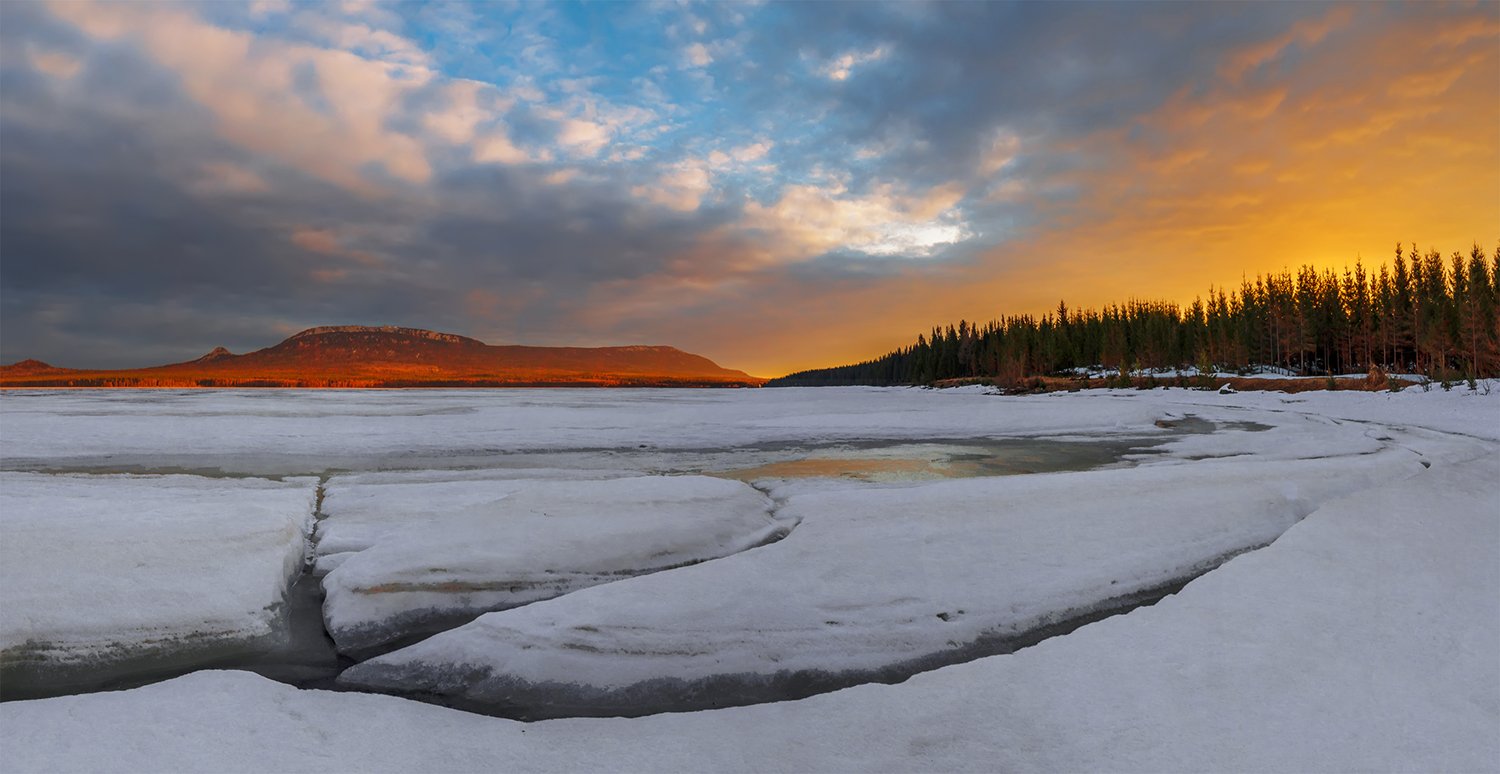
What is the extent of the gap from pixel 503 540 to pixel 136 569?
2692 mm

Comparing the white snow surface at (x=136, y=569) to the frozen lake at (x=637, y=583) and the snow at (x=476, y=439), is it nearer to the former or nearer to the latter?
the frozen lake at (x=637, y=583)

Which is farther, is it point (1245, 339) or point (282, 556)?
point (1245, 339)

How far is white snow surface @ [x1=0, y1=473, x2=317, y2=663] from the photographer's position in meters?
4.33

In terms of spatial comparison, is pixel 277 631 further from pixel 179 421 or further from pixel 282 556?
pixel 179 421

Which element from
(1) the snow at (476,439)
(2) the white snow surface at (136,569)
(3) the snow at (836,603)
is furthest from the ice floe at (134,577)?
(1) the snow at (476,439)

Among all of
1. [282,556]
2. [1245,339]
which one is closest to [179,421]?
[282,556]

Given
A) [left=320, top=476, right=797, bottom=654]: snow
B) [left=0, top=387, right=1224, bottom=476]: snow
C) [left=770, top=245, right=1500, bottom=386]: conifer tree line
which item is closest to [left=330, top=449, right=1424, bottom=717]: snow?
[left=320, top=476, right=797, bottom=654]: snow

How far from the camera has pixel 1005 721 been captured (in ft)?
10.5

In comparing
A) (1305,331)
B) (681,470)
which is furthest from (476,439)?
(1305,331)

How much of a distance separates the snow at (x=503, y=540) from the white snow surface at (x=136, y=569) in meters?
0.50

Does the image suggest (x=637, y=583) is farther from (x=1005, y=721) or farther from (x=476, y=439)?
(x=476, y=439)

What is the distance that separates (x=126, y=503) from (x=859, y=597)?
778 cm

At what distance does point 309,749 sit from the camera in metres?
2.95

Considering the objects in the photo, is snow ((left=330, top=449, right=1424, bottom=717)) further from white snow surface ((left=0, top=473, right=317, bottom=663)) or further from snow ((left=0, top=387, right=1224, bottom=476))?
snow ((left=0, top=387, right=1224, bottom=476))
